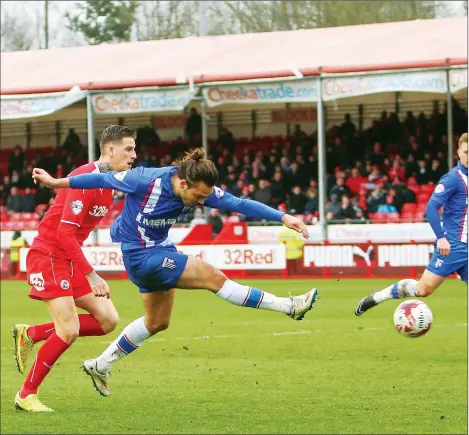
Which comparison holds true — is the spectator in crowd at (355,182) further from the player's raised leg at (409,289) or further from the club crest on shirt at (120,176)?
the club crest on shirt at (120,176)

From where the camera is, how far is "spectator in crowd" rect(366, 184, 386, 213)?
26375 mm

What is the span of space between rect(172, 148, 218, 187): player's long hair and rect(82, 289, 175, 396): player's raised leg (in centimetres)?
116

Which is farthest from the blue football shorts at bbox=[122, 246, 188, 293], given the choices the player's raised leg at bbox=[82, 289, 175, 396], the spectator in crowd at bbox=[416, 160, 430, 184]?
the spectator in crowd at bbox=[416, 160, 430, 184]

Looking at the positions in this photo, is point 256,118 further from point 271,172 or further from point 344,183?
point 344,183

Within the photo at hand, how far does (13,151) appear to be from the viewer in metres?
38.1

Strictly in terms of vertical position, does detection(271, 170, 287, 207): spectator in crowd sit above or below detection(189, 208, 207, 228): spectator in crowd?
above

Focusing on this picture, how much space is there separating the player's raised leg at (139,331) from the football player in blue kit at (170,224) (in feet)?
0.05

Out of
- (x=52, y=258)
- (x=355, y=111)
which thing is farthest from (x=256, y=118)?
(x=52, y=258)

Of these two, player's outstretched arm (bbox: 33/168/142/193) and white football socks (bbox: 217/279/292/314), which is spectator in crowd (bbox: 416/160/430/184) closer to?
white football socks (bbox: 217/279/292/314)

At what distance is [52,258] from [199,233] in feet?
52.7

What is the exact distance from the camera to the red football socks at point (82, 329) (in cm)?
999

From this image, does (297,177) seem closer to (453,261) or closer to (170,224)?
(453,261)

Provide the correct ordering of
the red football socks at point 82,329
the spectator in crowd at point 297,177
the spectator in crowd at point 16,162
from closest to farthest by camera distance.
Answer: the red football socks at point 82,329 → the spectator in crowd at point 297,177 → the spectator in crowd at point 16,162

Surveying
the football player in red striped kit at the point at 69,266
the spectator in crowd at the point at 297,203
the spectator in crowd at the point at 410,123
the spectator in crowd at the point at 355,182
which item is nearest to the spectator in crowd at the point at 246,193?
the spectator in crowd at the point at 297,203
